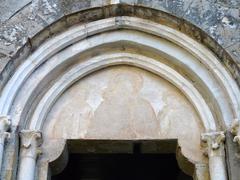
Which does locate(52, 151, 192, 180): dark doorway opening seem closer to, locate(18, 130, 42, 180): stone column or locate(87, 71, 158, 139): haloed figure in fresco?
locate(87, 71, 158, 139): haloed figure in fresco

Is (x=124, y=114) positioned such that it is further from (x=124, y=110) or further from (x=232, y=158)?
(x=232, y=158)

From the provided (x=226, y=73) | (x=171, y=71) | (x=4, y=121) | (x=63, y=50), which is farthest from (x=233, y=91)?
(x=4, y=121)

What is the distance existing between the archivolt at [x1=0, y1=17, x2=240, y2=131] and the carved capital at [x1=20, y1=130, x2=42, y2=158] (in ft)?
0.38

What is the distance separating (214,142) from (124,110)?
3.20 feet

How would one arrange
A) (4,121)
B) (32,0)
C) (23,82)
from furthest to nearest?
(32,0) → (23,82) → (4,121)

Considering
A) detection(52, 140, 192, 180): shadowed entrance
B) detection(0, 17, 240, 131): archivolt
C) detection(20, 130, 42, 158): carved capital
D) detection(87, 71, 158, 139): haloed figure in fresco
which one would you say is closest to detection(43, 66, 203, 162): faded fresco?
detection(87, 71, 158, 139): haloed figure in fresco

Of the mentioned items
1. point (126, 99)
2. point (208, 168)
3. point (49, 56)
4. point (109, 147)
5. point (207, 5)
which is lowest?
point (208, 168)

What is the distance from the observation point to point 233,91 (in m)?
5.08

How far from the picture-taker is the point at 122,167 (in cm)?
750

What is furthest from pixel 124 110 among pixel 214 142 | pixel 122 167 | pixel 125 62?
pixel 122 167

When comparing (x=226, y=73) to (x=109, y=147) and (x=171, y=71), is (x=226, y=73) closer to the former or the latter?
(x=171, y=71)

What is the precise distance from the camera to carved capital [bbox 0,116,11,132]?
4.90 m

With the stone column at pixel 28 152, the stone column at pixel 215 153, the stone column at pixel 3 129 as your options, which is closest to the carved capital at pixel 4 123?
the stone column at pixel 3 129

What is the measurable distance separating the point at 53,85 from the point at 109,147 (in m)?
0.85
